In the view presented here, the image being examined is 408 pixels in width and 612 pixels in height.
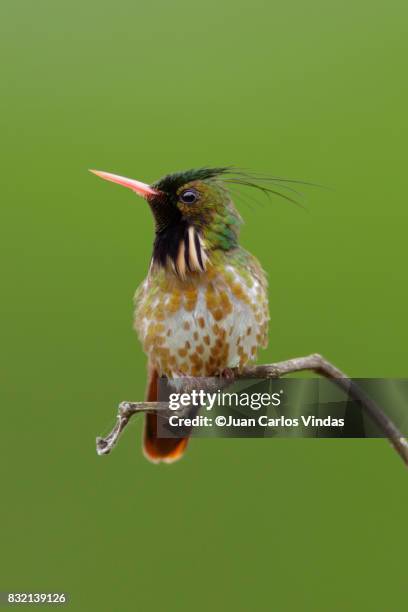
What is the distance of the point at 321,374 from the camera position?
2105 mm

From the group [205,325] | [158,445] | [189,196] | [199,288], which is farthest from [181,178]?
[158,445]

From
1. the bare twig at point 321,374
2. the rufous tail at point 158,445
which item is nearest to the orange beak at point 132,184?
the bare twig at point 321,374

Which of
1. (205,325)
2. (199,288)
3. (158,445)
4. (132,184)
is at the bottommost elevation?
(158,445)

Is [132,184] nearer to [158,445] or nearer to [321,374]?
[321,374]

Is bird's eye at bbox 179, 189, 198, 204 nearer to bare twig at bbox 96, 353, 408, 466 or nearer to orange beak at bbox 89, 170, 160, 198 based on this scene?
orange beak at bbox 89, 170, 160, 198

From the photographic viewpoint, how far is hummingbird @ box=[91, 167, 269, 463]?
2396 mm

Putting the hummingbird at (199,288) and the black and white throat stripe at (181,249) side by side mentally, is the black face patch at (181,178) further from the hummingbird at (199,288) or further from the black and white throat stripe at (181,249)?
the black and white throat stripe at (181,249)

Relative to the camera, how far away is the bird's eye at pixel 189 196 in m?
2.38

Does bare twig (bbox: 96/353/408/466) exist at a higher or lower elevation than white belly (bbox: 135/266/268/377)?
lower

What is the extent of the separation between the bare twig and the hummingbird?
0.15 meters

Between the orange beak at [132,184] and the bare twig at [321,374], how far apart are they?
60 centimetres

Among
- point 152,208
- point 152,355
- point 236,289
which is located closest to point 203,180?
point 152,208

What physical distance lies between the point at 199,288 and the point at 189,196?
31 centimetres

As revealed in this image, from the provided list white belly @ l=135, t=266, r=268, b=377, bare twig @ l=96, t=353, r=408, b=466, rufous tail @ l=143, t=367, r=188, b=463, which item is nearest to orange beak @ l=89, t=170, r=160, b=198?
white belly @ l=135, t=266, r=268, b=377
